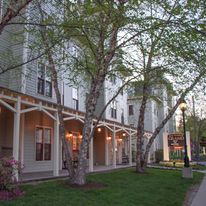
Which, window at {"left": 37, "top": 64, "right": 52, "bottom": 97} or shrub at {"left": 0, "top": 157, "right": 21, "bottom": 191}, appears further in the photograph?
window at {"left": 37, "top": 64, "right": 52, "bottom": 97}

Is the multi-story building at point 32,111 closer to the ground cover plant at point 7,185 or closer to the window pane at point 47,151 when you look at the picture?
the window pane at point 47,151

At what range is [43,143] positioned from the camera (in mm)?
19188

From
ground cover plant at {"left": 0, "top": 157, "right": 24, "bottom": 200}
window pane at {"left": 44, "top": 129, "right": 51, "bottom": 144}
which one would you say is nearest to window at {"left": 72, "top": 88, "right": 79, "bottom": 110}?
window pane at {"left": 44, "top": 129, "right": 51, "bottom": 144}

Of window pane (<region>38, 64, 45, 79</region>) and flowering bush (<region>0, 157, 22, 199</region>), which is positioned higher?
window pane (<region>38, 64, 45, 79</region>)

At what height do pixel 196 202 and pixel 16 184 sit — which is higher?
pixel 16 184

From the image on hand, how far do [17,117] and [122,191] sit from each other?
5.12 meters

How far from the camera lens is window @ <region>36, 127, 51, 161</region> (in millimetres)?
18703

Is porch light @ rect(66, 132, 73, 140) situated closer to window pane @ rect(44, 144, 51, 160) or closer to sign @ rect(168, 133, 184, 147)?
window pane @ rect(44, 144, 51, 160)

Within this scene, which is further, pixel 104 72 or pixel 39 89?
pixel 39 89

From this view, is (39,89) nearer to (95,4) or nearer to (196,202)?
(95,4)

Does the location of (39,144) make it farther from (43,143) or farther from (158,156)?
(158,156)

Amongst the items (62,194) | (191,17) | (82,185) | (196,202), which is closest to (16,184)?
(62,194)

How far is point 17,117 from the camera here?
12578 mm

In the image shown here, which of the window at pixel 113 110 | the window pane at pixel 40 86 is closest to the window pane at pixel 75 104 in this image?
the window pane at pixel 40 86
